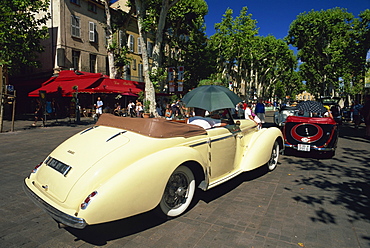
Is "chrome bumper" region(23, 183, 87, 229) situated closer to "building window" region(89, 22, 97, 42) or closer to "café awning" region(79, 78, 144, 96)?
"café awning" region(79, 78, 144, 96)

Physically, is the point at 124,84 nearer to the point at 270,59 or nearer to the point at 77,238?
Answer: the point at 77,238

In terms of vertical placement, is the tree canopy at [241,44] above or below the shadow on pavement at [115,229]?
above

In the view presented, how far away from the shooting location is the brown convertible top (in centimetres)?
305

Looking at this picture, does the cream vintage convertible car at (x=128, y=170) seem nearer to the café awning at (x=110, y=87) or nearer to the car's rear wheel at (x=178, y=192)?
the car's rear wheel at (x=178, y=192)

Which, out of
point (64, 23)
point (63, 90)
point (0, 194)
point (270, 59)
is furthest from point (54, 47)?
point (270, 59)

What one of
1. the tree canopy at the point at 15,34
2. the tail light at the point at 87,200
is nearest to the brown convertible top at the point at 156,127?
the tail light at the point at 87,200

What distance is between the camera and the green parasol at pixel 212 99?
13.6 feet

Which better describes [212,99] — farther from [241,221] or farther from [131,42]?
[131,42]

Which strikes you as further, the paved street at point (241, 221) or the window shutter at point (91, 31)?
the window shutter at point (91, 31)

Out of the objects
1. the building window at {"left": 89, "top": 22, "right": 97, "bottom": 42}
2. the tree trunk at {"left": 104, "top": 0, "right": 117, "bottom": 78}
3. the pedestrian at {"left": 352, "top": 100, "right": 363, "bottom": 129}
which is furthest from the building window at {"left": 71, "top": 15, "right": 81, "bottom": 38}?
the pedestrian at {"left": 352, "top": 100, "right": 363, "bottom": 129}

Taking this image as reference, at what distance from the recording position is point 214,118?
15.0 feet

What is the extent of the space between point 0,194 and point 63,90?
1589 centimetres

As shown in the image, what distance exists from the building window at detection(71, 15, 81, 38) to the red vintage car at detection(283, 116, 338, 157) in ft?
72.4

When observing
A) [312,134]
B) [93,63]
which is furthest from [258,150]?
[93,63]
